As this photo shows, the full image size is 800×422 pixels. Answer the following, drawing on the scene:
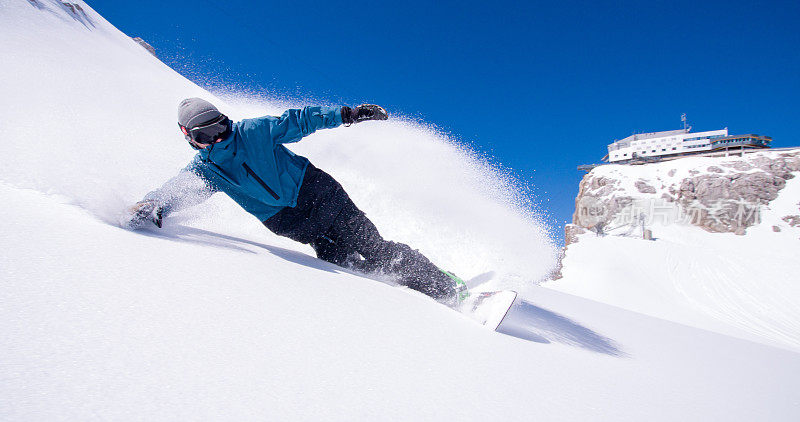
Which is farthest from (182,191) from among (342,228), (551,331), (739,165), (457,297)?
(739,165)

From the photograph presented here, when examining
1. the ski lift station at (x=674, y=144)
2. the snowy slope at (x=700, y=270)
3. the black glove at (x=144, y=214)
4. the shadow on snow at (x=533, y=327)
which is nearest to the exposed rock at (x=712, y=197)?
the snowy slope at (x=700, y=270)

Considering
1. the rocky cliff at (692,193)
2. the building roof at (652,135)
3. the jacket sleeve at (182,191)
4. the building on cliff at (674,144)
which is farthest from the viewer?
the building roof at (652,135)

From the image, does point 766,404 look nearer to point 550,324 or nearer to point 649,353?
point 649,353

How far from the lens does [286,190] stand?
2.45 metres

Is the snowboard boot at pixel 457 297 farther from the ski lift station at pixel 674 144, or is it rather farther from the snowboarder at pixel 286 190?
the ski lift station at pixel 674 144

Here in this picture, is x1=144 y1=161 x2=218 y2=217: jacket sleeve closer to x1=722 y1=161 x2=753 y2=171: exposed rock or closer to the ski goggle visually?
the ski goggle

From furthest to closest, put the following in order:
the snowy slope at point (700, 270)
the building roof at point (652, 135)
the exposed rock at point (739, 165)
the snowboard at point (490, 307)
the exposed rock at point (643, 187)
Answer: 1. the building roof at point (652, 135)
2. the exposed rock at point (643, 187)
3. the exposed rock at point (739, 165)
4. the snowy slope at point (700, 270)
5. the snowboard at point (490, 307)

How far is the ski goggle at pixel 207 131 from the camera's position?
2.07m

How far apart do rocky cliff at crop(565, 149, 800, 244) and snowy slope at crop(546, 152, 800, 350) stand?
18 cm

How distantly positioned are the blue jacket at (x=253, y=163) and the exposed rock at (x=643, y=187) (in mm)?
32577

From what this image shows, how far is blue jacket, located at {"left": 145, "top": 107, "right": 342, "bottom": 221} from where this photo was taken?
7.42 ft

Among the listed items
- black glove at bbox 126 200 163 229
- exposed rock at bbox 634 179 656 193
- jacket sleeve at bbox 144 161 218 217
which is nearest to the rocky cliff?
exposed rock at bbox 634 179 656 193

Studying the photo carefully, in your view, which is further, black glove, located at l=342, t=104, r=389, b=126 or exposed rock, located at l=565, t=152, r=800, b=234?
exposed rock, located at l=565, t=152, r=800, b=234

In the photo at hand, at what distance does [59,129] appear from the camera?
3.12 m
